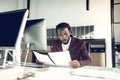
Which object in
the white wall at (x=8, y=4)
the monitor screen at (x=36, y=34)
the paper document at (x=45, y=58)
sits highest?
the white wall at (x=8, y=4)

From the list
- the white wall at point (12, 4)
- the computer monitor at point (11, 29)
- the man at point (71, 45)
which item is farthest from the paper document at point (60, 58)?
the white wall at point (12, 4)

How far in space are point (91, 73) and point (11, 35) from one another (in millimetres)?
576

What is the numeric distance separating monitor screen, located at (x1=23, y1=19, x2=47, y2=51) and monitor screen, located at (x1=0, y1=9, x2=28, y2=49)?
1.28 feet

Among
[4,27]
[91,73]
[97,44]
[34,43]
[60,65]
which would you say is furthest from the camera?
[97,44]

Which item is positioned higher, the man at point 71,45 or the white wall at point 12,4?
the white wall at point 12,4

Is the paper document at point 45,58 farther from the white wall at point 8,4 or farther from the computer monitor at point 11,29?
the white wall at point 8,4

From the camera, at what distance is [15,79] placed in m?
1.03

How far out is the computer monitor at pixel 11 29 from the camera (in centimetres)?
117

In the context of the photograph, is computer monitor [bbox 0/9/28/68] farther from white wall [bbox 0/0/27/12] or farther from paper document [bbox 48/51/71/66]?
white wall [bbox 0/0/27/12]

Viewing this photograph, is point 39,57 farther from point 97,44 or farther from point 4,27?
point 97,44

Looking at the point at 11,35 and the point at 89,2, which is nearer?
the point at 11,35

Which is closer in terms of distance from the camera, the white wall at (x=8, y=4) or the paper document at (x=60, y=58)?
the paper document at (x=60, y=58)

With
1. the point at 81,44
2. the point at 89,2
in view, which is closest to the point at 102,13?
the point at 89,2

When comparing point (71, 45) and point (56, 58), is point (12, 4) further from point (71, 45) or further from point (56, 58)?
point (56, 58)
